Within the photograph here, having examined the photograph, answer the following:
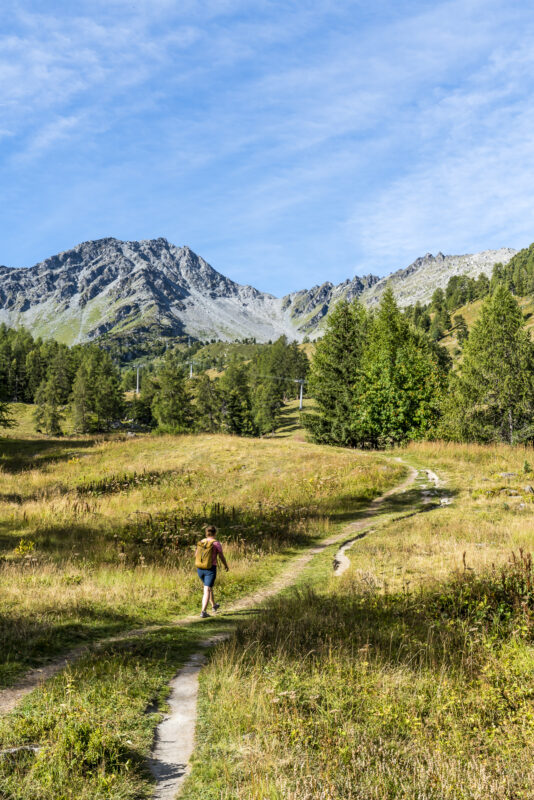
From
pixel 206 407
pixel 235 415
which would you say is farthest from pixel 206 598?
pixel 235 415

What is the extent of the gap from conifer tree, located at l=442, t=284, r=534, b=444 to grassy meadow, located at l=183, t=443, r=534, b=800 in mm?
23694

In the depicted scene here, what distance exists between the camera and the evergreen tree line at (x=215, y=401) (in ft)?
265

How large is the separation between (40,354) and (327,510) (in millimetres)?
129408

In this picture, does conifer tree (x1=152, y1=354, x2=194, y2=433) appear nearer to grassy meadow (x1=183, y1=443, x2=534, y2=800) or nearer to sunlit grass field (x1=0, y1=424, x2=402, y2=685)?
sunlit grass field (x1=0, y1=424, x2=402, y2=685)

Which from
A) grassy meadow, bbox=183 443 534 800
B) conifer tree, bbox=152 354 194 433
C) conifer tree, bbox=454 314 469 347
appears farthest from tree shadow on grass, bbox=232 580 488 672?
conifer tree, bbox=454 314 469 347

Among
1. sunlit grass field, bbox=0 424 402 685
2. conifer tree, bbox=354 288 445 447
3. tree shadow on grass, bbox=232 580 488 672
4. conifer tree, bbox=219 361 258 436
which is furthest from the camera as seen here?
conifer tree, bbox=219 361 258 436

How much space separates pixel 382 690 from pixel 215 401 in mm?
89275

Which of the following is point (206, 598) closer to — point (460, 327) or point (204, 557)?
point (204, 557)

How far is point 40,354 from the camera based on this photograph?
132000mm

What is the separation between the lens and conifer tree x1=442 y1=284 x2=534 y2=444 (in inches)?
1307

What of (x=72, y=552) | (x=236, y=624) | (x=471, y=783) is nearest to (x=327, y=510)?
(x=72, y=552)

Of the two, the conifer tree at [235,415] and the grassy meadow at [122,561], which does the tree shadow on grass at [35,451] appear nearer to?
the grassy meadow at [122,561]

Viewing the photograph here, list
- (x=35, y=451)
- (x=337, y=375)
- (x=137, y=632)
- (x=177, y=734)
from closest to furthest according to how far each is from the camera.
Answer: (x=177, y=734), (x=137, y=632), (x=35, y=451), (x=337, y=375)

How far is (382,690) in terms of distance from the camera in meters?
6.14
